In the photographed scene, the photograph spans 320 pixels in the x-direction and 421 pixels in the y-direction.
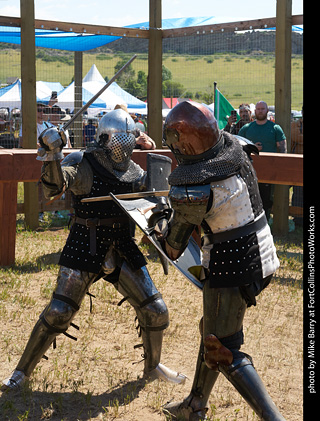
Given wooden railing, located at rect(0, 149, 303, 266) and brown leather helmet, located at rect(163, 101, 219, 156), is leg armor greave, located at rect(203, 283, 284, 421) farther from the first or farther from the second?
wooden railing, located at rect(0, 149, 303, 266)

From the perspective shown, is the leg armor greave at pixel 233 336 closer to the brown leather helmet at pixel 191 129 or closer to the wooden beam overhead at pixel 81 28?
the brown leather helmet at pixel 191 129

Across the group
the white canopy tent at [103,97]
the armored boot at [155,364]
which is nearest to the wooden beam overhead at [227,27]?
the armored boot at [155,364]

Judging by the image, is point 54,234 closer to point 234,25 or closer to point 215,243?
point 234,25

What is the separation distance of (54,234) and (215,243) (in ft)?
17.2

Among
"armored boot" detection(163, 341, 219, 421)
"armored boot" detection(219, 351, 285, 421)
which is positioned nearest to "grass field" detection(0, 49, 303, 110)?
"armored boot" detection(163, 341, 219, 421)

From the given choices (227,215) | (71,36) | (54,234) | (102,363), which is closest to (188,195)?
(227,215)

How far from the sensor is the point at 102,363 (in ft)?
14.1

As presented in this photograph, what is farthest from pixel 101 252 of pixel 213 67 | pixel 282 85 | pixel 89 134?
pixel 213 67

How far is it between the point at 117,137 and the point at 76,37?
5774 millimetres

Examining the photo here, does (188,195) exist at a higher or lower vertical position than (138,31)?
lower

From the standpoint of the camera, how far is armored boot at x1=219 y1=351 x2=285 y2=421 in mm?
2918
